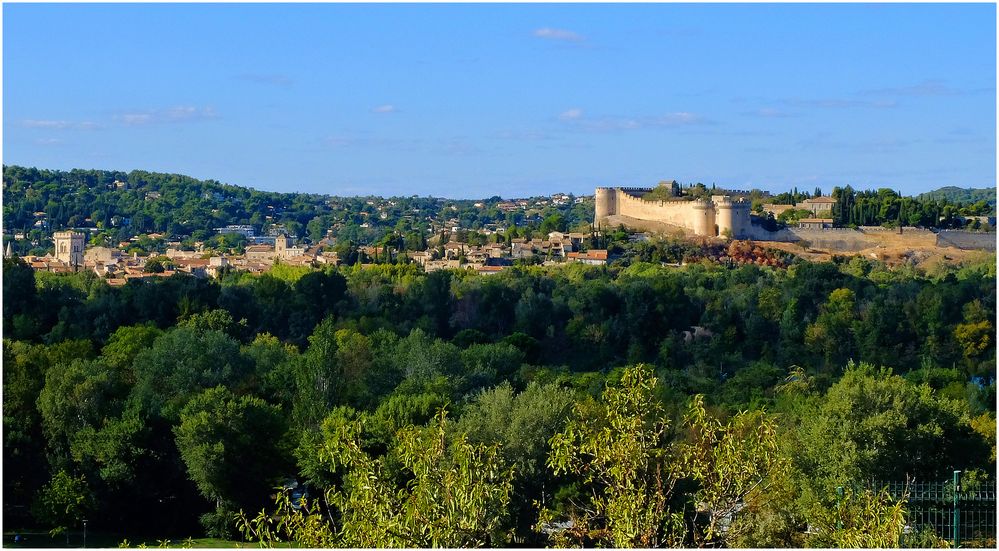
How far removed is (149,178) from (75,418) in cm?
9900

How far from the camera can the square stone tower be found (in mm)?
76688

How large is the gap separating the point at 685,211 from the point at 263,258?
20.5 meters

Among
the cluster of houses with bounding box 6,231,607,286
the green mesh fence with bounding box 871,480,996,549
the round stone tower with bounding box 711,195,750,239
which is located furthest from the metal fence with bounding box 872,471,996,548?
the round stone tower with bounding box 711,195,750,239

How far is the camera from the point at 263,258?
7656 centimetres

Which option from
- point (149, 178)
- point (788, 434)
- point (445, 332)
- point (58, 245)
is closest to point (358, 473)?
point (788, 434)

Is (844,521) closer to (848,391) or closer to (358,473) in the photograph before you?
(358,473)

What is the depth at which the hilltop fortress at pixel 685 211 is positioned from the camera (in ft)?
235

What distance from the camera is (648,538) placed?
7.54 metres

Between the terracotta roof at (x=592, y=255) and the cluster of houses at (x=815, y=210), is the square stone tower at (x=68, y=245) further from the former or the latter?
the cluster of houses at (x=815, y=210)

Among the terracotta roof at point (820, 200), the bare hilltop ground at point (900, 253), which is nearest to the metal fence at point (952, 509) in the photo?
the bare hilltop ground at point (900, 253)

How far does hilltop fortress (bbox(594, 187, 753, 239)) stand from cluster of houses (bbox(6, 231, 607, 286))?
5.61 m

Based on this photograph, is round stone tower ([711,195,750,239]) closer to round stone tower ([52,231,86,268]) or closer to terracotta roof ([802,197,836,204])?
terracotta roof ([802,197,836,204])

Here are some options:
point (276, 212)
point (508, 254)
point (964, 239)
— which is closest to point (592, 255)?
point (508, 254)

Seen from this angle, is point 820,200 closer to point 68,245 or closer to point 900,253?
point 900,253
